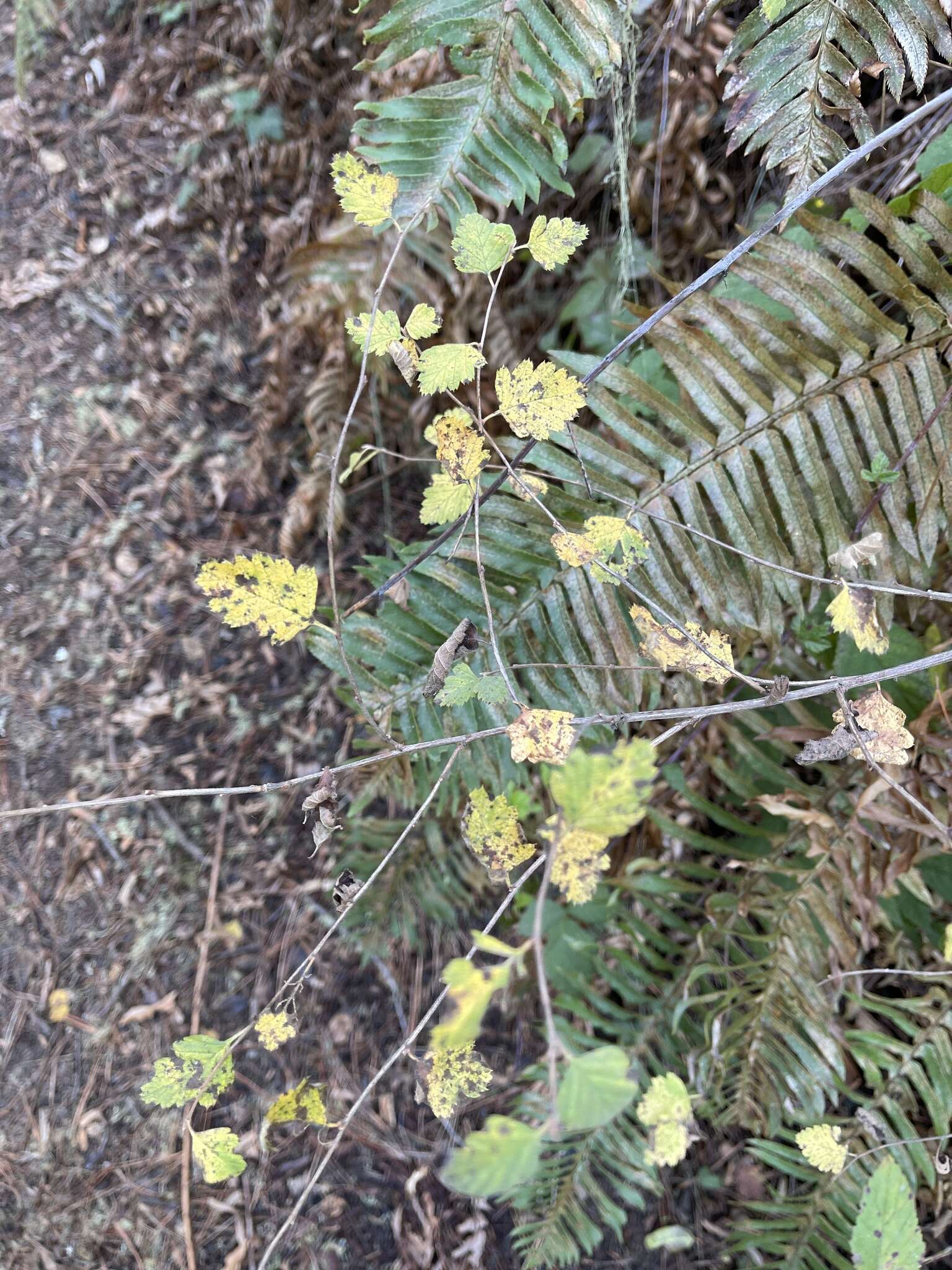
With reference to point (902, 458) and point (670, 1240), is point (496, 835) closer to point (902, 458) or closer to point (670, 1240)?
point (902, 458)

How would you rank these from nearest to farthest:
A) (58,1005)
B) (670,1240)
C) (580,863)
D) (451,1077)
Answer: (580,863) → (451,1077) → (670,1240) → (58,1005)

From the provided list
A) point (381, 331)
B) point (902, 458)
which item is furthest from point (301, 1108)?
point (902, 458)

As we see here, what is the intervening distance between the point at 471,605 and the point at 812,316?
70cm

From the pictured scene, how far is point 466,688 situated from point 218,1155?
1.72ft

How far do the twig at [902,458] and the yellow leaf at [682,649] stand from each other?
42cm

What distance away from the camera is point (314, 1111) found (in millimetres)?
860

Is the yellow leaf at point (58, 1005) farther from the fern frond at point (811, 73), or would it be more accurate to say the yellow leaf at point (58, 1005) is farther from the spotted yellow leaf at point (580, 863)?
the fern frond at point (811, 73)

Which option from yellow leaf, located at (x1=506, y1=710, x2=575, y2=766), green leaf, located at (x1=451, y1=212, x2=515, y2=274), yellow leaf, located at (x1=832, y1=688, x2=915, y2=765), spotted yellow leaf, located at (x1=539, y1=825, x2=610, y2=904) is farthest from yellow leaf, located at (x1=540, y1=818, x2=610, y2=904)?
green leaf, located at (x1=451, y1=212, x2=515, y2=274)

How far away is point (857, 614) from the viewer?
902mm

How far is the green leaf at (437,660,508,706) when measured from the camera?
0.88m

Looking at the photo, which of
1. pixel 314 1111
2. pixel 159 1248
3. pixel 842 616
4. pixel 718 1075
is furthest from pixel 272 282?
pixel 159 1248

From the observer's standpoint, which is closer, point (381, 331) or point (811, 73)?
point (381, 331)

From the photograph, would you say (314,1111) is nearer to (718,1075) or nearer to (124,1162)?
(718,1075)

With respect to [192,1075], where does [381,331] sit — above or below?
above
